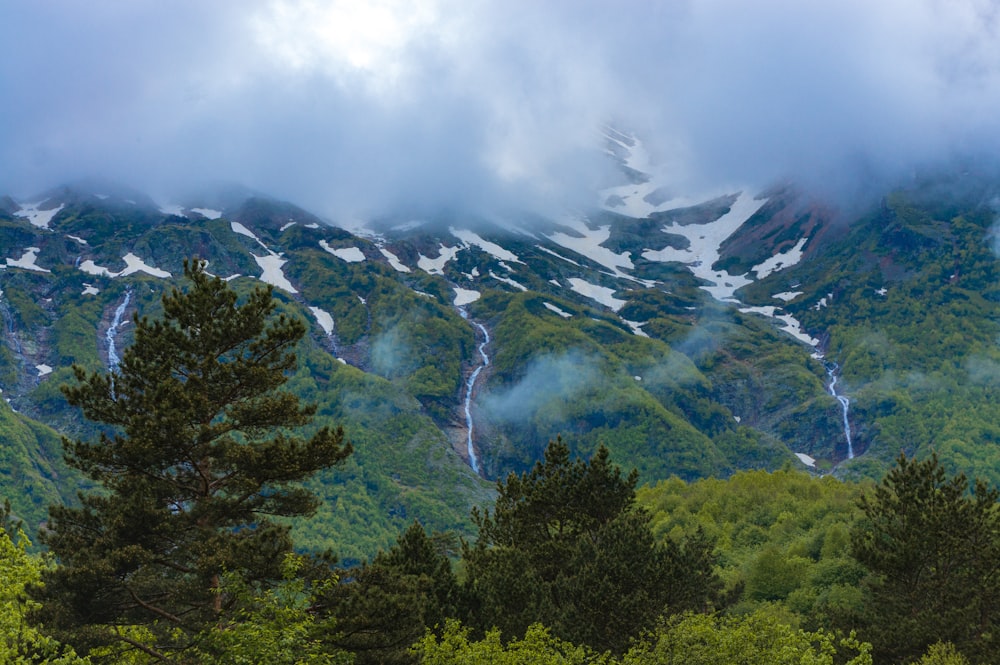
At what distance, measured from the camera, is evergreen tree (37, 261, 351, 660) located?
2261 centimetres

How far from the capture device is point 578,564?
38688 millimetres

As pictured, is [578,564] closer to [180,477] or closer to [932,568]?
[932,568]

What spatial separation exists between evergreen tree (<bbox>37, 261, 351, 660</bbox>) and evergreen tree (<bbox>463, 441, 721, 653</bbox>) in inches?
487

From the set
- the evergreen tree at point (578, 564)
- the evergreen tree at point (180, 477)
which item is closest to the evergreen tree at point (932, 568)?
the evergreen tree at point (578, 564)

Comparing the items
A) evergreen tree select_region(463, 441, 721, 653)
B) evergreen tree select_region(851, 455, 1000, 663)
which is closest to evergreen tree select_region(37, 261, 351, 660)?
evergreen tree select_region(463, 441, 721, 653)

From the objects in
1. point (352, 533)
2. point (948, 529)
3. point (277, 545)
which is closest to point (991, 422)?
point (352, 533)

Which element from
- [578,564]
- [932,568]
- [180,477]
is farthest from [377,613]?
[932,568]

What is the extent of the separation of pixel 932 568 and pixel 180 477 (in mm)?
30610

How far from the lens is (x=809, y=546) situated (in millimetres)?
68500

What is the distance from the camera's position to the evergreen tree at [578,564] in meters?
34.4

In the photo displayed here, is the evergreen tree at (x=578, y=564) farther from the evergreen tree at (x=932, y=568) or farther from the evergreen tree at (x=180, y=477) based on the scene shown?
the evergreen tree at (x=180, y=477)

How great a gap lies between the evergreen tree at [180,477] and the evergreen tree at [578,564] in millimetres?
12379

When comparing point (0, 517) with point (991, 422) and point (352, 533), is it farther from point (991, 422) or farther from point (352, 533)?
point (991, 422)

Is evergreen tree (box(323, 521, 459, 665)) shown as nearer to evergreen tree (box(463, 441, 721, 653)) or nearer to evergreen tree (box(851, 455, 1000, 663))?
evergreen tree (box(463, 441, 721, 653))
